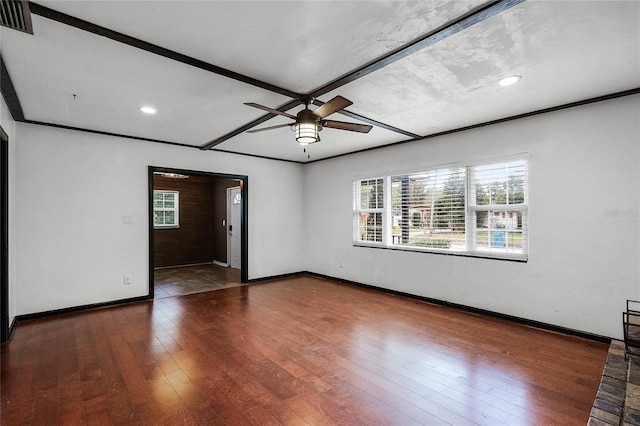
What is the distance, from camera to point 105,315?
4.18 m

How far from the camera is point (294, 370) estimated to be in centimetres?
270

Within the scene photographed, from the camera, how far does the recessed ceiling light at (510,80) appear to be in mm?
2777

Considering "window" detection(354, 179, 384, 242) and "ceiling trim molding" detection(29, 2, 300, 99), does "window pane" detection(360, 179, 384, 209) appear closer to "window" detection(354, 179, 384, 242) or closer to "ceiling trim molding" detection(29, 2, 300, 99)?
"window" detection(354, 179, 384, 242)

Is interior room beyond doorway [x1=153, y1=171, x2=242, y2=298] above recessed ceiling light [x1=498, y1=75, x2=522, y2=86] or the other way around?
the other way around

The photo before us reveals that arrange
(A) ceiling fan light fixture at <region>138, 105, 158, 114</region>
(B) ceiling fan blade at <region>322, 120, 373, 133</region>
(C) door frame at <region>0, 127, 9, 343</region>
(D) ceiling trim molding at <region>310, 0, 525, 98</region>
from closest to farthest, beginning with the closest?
1. (D) ceiling trim molding at <region>310, 0, 525, 98</region>
2. (B) ceiling fan blade at <region>322, 120, 373, 133</region>
3. (C) door frame at <region>0, 127, 9, 343</region>
4. (A) ceiling fan light fixture at <region>138, 105, 158, 114</region>

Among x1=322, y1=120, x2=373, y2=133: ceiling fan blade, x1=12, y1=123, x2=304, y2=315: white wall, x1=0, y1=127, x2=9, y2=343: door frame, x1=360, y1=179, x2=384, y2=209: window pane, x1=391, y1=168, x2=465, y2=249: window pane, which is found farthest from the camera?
x1=360, y1=179, x2=384, y2=209: window pane

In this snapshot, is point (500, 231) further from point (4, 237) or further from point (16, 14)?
point (4, 237)

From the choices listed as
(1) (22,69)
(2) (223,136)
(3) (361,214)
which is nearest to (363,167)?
(3) (361,214)

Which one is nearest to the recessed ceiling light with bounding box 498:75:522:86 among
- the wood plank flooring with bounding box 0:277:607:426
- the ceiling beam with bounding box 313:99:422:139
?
the ceiling beam with bounding box 313:99:422:139

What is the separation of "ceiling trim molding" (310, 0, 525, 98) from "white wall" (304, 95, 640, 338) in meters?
2.41

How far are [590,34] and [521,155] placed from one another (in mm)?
1913

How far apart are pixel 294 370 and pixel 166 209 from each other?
681 cm

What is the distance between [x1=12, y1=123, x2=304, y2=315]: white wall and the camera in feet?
13.2

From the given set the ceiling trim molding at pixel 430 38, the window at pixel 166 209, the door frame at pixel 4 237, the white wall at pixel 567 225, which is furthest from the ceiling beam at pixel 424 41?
the window at pixel 166 209
